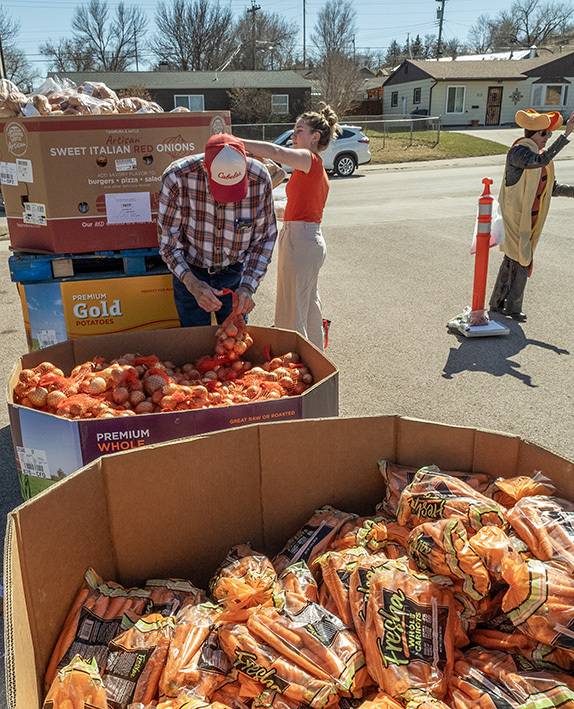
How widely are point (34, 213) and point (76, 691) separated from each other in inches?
125

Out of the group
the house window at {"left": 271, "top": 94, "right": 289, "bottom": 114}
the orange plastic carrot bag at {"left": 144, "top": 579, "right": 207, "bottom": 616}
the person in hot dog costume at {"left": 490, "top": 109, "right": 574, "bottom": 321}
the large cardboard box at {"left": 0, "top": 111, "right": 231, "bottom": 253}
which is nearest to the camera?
the orange plastic carrot bag at {"left": 144, "top": 579, "right": 207, "bottom": 616}

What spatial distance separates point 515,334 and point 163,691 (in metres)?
5.56

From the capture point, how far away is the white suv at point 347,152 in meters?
20.5

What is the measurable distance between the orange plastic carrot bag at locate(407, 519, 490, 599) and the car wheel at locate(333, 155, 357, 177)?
20274mm

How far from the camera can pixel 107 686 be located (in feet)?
5.65

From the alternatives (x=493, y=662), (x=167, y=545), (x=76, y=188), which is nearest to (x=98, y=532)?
(x=167, y=545)

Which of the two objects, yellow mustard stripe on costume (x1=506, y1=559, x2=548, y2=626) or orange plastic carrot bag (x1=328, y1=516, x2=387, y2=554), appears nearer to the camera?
yellow mustard stripe on costume (x1=506, y1=559, x2=548, y2=626)

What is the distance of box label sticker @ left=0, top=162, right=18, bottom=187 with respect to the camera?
3942mm

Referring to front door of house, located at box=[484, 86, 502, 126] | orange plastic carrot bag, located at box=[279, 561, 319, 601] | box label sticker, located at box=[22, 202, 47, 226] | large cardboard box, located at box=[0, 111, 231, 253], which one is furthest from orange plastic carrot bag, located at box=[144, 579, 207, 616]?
front door of house, located at box=[484, 86, 502, 126]

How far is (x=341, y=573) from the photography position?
6.43ft

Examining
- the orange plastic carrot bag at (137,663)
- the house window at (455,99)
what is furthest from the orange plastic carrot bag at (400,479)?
the house window at (455,99)

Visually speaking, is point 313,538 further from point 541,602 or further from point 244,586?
point 541,602

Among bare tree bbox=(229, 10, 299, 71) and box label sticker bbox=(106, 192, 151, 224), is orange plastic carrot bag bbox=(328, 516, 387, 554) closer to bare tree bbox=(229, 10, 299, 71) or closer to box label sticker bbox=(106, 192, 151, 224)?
box label sticker bbox=(106, 192, 151, 224)

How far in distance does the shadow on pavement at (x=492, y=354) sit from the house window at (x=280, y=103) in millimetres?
35471
